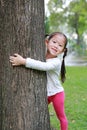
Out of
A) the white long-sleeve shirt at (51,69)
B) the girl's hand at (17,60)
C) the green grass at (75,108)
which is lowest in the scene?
the green grass at (75,108)

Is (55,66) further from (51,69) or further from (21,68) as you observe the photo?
(21,68)

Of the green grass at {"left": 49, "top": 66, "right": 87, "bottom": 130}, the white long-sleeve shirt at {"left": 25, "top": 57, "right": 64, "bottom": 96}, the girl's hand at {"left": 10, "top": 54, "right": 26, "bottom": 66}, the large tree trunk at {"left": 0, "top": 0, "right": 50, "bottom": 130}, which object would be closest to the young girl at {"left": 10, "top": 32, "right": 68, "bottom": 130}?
the white long-sleeve shirt at {"left": 25, "top": 57, "right": 64, "bottom": 96}

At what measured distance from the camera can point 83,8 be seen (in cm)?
3158

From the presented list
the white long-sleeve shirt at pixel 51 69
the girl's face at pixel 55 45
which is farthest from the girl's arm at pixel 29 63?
the girl's face at pixel 55 45

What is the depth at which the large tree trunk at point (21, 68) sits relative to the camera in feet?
11.4

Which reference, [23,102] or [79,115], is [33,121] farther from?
[79,115]

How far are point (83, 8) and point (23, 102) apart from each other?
28.8 meters

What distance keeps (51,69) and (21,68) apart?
326 millimetres

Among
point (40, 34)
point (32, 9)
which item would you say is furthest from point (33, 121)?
point (32, 9)

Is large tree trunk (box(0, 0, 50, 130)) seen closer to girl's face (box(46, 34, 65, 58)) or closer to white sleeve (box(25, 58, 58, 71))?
white sleeve (box(25, 58, 58, 71))

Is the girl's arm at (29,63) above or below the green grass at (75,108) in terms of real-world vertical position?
above

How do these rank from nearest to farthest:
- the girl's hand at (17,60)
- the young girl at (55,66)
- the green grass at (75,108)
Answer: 1. the girl's hand at (17,60)
2. the young girl at (55,66)
3. the green grass at (75,108)

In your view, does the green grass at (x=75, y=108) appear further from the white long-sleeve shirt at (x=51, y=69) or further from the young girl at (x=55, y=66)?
the white long-sleeve shirt at (x=51, y=69)

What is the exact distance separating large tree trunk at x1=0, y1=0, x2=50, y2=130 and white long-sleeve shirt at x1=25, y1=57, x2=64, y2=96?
0.27 ft
